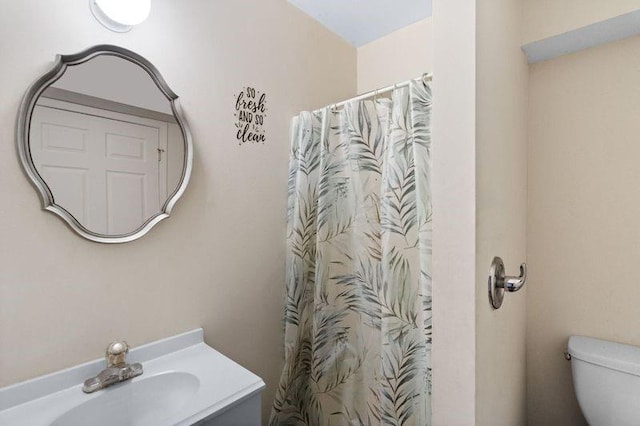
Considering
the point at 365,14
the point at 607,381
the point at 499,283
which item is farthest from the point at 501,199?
the point at 365,14

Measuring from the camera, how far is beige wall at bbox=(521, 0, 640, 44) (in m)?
1.09

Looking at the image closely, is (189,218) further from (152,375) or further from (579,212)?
(579,212)

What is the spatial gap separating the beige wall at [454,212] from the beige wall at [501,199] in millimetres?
26

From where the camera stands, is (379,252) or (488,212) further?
(379,252)

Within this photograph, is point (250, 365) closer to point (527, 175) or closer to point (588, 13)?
point (527, 175)

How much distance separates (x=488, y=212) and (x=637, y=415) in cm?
96

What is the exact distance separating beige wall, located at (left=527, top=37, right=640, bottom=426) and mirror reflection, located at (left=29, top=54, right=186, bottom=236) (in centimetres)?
166

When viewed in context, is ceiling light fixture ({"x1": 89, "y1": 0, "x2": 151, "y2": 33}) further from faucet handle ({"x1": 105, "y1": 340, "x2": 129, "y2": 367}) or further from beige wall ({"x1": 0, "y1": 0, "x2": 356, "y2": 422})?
faucet handle ({"x1": 105, "y1": 340, "x2": 129, "y2": 367})

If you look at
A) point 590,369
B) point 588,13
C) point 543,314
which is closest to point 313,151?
point 588,13

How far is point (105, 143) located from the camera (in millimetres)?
1017

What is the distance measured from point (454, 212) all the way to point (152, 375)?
3.70 ft

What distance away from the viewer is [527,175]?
1.43m

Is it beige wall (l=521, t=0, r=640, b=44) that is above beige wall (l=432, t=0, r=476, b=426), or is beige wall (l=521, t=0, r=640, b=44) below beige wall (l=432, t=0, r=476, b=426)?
above

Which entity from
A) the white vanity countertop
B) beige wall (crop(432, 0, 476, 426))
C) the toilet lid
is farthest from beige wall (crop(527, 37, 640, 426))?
the white vanity countertop
